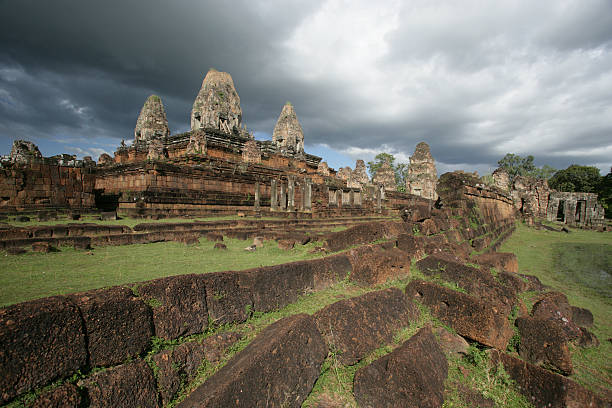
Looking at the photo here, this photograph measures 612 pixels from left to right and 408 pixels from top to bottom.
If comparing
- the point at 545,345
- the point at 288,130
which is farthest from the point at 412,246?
the point at 288,130

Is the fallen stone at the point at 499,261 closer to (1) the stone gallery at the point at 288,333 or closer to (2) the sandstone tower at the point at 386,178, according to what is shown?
(1) the stone gallery at the point at 288,333

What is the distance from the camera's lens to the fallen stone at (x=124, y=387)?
1586 millimetres

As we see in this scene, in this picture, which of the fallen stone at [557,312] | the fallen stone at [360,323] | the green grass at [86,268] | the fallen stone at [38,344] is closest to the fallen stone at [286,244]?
the green grass at [86,268]

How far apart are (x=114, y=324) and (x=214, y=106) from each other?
30162mm

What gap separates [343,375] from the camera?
2223 millimetres

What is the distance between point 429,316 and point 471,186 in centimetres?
933

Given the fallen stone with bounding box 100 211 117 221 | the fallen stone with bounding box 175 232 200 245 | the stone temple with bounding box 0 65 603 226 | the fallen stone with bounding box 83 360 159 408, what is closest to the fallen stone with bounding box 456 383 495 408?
the fallen stone with bounding box 83 360 159 408

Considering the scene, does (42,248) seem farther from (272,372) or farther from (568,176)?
(568,176)

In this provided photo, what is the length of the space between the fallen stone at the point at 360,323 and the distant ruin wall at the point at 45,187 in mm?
10012

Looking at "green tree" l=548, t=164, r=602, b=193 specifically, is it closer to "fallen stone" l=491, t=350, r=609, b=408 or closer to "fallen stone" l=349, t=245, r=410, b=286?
"fallen stone" l=349, t=245, r=410, b=286

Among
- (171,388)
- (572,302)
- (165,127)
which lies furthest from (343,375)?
(165,127)

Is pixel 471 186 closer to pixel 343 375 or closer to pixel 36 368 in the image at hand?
pixel 343 375

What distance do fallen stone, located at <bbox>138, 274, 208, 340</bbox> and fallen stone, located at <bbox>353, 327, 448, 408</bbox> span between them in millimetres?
1360

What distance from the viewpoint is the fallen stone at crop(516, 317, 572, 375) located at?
8.73 feet
